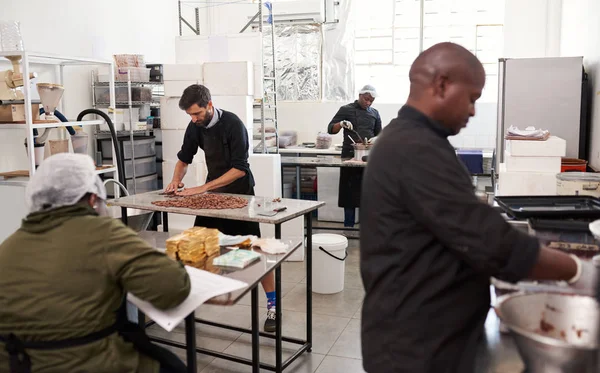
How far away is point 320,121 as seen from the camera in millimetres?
7996

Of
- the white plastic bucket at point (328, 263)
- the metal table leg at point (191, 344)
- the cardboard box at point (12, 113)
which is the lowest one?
the white plastic bucket at point (328, 263)

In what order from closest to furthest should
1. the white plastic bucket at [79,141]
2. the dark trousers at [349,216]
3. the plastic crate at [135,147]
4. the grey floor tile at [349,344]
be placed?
the grey floor tile at [349,344]
the white plastic bucket at [79,141]
the plastic crate at [135,147]
the dark trousers at [349,216]

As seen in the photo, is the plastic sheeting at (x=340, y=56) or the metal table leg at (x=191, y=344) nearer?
the metal table leg at (x=191, y=344)

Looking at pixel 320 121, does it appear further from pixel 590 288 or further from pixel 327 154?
pixel 590 288

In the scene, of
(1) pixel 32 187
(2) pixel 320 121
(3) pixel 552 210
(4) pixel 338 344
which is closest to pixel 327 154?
(2) pixel 320 121

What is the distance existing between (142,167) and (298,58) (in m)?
2.92

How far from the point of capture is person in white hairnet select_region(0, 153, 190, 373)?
70.5 inches

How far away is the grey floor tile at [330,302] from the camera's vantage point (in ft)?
13.9

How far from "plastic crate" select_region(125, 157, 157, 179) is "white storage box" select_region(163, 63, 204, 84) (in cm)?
105

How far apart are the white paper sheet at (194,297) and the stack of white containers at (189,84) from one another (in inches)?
129

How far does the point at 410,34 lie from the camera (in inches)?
306

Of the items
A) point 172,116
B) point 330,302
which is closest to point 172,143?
point 172,116

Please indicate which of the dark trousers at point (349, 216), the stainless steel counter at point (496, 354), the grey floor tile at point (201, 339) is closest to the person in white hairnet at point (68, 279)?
the stainless steel counter at point (496, 354)

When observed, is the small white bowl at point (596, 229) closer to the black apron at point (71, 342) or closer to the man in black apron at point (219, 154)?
the black apron at point (71, 342)
